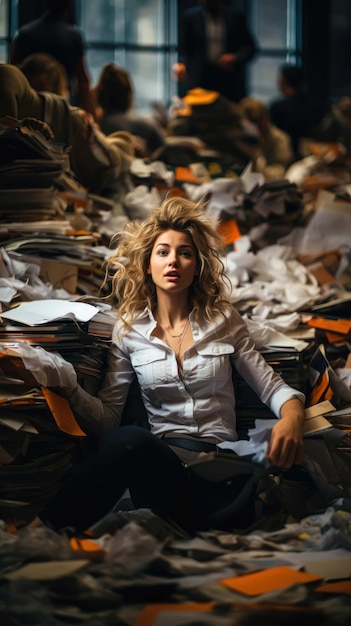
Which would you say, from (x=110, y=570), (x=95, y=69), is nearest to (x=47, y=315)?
(x=110, y=570)

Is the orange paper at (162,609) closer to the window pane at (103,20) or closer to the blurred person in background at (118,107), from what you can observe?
the blurred person in background at (118,107)

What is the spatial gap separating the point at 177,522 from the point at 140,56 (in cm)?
591

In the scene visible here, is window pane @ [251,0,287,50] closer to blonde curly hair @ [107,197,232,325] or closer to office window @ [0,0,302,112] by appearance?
office window @ [0,0,302,112]

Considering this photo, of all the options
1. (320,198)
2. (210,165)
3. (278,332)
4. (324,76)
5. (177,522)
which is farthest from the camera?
(324,76)

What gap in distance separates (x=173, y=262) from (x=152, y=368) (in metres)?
0.27

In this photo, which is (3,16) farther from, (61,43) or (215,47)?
(61,43)

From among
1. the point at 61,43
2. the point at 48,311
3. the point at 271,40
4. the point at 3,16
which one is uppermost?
the point at 3,16

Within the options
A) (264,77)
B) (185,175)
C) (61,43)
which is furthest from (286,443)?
(264,77)

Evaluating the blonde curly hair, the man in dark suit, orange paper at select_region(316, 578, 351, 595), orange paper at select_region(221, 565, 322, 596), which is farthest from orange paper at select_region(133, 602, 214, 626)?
the man in dark suit

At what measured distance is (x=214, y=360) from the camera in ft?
7.16

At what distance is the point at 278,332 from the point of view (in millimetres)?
2664

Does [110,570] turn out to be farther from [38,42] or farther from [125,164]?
[38,42]

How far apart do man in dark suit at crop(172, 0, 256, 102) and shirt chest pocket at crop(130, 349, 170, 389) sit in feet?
13.1

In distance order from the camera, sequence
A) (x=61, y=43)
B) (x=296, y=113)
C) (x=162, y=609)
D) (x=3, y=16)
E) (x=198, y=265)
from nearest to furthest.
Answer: (x=162, y=609) → (x=198, y=265) → (x=61, y=43) → (x=3, y=16) → (x=296, y=113)
